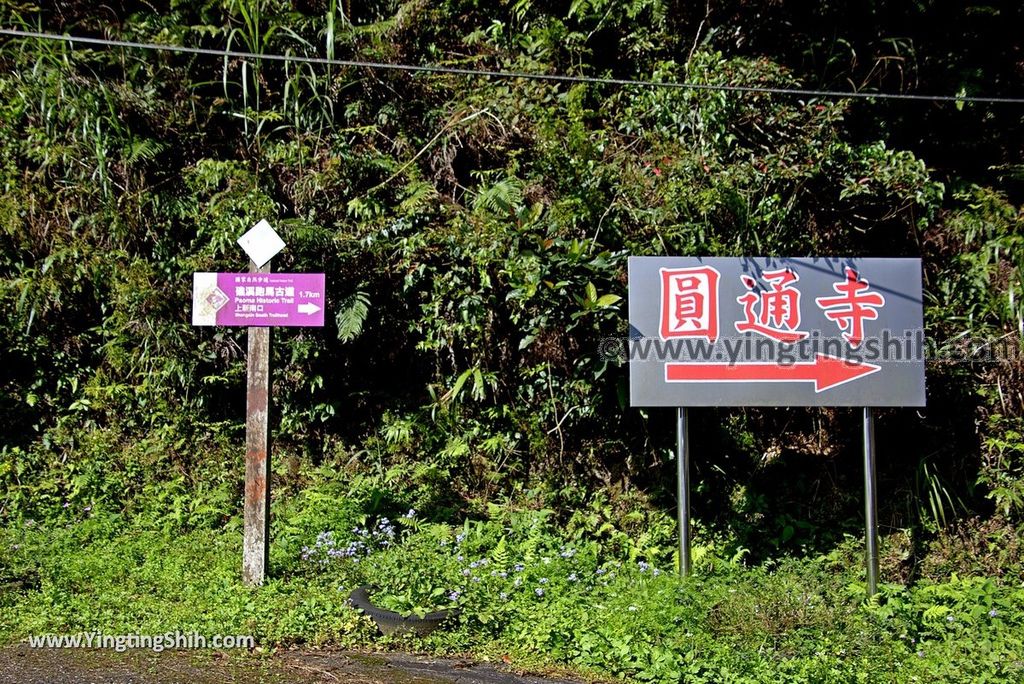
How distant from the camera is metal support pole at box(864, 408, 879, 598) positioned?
553 cm

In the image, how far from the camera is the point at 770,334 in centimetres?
553

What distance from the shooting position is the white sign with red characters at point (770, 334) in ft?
18.0

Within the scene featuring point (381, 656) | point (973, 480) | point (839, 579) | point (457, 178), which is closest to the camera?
point (381, 656)

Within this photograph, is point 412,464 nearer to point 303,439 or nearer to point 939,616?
point 303,439

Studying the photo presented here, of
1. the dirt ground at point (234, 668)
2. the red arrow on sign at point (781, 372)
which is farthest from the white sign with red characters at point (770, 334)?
the dirt ground at point (234, 668)

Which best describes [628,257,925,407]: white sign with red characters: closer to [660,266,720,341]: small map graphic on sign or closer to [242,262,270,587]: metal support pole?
[660,266,720,341]: small map graphic on sign

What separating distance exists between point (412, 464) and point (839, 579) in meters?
3.55

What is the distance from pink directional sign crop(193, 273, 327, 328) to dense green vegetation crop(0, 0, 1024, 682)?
4.43ft

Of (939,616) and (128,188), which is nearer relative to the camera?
(939,616)

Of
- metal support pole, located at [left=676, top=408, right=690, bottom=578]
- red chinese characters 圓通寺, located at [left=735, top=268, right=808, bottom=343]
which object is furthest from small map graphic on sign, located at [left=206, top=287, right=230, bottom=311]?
red chinese characters 圓通寺, located at [left=735, top=268, right=808, bottom=343]

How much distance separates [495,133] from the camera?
25.6 feet

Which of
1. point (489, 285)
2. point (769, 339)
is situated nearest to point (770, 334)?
point (769, 339)

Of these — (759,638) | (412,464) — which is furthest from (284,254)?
(759,638)

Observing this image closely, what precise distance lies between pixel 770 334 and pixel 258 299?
11.4 ft
